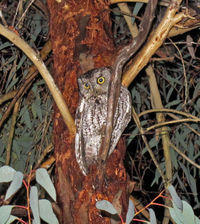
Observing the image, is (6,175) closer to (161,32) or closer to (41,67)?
(41,67)

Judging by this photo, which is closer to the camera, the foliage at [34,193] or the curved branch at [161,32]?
the foliage at [34,193]

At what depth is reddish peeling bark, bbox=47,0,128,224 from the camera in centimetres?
128

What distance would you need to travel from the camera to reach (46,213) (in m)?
1.06

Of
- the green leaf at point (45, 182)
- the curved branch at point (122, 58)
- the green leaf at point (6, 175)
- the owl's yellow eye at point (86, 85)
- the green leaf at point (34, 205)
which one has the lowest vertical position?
the green leaf at point (34, 205)

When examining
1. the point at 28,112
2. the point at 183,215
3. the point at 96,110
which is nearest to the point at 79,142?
the point at 96,110

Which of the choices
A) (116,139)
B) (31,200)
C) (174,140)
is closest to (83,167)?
(116,139)

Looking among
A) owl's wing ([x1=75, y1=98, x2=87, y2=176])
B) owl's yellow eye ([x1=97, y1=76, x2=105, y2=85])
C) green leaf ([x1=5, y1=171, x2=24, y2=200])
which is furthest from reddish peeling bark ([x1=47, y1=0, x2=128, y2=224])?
green leaf ([x1=5, y1=171, x2=24, y2=200])

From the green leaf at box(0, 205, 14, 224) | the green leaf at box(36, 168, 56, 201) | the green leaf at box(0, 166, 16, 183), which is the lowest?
the green leaf at box(0, 205, 14, 224)

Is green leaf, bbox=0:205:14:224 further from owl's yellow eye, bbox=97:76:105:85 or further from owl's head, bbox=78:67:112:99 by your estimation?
owl's yellow eye, bbox=97:76:105:85

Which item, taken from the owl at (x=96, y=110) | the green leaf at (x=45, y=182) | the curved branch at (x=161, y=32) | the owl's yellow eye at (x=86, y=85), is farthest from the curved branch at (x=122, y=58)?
the owl's yellow eye at (x=86, y=85)

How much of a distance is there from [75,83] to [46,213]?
562 mm

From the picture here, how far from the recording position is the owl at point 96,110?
4.91ft

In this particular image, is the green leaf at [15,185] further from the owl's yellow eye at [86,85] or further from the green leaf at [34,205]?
the owl's yellow eye at [86,85]

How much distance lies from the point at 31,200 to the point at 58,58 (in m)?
0.68
